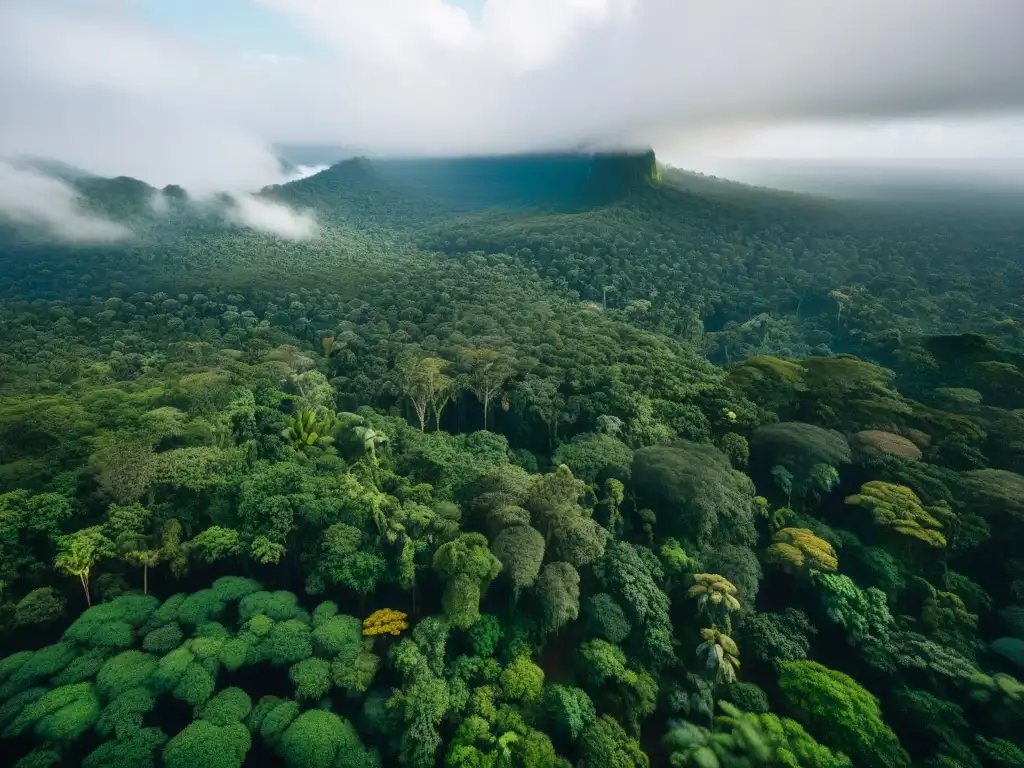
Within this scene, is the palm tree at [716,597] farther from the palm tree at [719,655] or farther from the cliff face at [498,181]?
the cliff face at [498,181]

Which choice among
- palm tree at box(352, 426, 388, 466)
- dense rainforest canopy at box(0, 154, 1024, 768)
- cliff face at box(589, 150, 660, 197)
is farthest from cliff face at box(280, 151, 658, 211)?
palm tree at box(352, 426, 388, 466)

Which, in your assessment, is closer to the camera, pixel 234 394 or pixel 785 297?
pixel 234 394

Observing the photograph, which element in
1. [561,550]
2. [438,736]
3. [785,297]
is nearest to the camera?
[438,736]

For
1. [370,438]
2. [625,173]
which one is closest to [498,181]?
[625,173]

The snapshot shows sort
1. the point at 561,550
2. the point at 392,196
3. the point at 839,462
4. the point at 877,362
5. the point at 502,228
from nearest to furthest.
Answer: the point at 561,550, the point at 839,462, the point at 877,362, the point at 502,228, the point at 392,196

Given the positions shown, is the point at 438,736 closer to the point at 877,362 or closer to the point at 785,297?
the point at 877,362

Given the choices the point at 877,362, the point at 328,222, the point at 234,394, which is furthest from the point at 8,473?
the point at 328,222

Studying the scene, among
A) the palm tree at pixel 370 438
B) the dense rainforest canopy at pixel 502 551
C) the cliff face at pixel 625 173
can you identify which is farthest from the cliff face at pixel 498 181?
the palm tree at pixel 370 438

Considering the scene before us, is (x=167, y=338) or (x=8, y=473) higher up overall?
(x=8, y=473)
